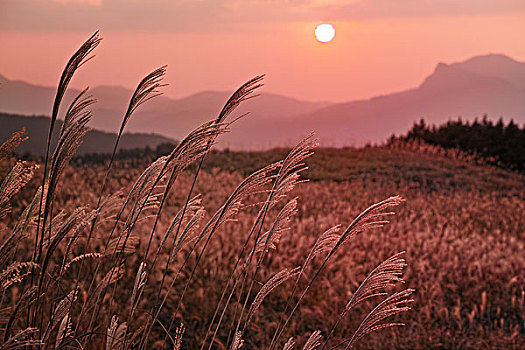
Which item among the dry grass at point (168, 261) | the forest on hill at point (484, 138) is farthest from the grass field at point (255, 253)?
the forest on hill at point (484, 138)

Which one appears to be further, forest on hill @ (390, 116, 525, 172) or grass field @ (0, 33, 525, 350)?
forest on hill @ (390, 116, 525, 172)

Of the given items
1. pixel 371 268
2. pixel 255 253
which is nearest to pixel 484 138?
pixel 371 268

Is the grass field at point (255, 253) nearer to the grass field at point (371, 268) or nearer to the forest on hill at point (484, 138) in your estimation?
the grass field at point (371, 268)

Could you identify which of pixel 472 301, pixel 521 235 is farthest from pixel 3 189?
pixel 521 235

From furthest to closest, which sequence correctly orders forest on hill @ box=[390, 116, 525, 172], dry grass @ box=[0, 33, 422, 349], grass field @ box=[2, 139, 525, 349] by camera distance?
1. forest on hill @ box=[390, 116, 525, 172]
2. grass field @ box=[2, 139, 525, 349]
3. dry grass @ box=[0, 33, 422, 349]

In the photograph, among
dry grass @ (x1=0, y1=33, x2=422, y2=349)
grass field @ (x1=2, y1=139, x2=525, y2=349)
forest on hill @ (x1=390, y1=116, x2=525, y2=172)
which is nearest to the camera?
dry grass @ (x1=0, y1=33, x2=422, y2=349)

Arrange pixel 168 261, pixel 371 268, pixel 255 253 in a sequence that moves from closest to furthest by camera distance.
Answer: pixel 168 261 < pixel 255 253 < pixel 371 268

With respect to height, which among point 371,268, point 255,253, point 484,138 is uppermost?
point 484,138

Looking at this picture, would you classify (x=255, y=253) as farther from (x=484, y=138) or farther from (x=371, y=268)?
(x=484, y=138)

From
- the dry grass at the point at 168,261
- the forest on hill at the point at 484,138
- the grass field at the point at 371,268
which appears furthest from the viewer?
the forest on hill at the point at 484,138

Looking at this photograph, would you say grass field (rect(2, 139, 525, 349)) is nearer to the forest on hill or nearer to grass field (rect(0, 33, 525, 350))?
grass field (rect(0, 33, 525, 350))

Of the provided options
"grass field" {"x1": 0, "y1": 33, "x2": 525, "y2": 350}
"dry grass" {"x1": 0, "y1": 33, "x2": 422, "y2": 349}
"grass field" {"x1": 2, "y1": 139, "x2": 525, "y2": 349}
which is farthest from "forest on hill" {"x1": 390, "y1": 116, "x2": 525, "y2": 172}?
"dry grass" {"x1": 0, "y1": 33, "x2": 422, "y2": 349}

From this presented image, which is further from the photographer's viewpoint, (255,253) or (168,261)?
(255,253)

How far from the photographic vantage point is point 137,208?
82.3 inches
